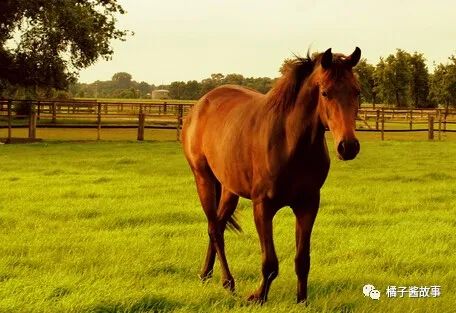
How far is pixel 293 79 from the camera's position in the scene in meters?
4.31

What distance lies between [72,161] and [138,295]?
11739 mm

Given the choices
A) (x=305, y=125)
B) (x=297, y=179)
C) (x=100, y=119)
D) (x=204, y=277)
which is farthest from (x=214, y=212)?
(x=100, y=119)

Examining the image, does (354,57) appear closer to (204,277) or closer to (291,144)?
(291,144)

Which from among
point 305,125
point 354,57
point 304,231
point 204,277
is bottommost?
point 204,277

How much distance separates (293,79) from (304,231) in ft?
3.85

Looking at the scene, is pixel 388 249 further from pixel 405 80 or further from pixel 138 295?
pixel 405 80

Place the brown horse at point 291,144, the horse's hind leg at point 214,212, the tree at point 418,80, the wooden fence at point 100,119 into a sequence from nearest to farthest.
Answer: the brown horse at point 291,144 < the horse's hind leg at point 214,212 < the wooden fence at point 100,119 < the tree at point 418,80

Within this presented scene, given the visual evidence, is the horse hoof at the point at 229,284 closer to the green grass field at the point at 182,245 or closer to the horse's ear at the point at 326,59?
the green grass field at the point at 182,245

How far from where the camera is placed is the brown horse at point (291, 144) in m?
3.77

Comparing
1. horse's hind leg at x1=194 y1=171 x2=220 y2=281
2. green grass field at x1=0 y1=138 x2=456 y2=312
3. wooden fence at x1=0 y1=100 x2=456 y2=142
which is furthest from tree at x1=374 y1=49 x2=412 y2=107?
horse's hind leg at x1=194 y1=171 x2=220 y2=281

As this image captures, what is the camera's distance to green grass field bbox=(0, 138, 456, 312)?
452 centimetres

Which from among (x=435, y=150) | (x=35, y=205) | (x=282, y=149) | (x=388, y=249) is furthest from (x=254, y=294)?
(x=435, y=150)

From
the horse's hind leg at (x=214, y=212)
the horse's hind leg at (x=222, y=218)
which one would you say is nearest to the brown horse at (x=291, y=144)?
the horse's hind leg at (x=222, y=218)

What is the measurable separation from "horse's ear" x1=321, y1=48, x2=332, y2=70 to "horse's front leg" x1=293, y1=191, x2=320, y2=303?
1014mm
